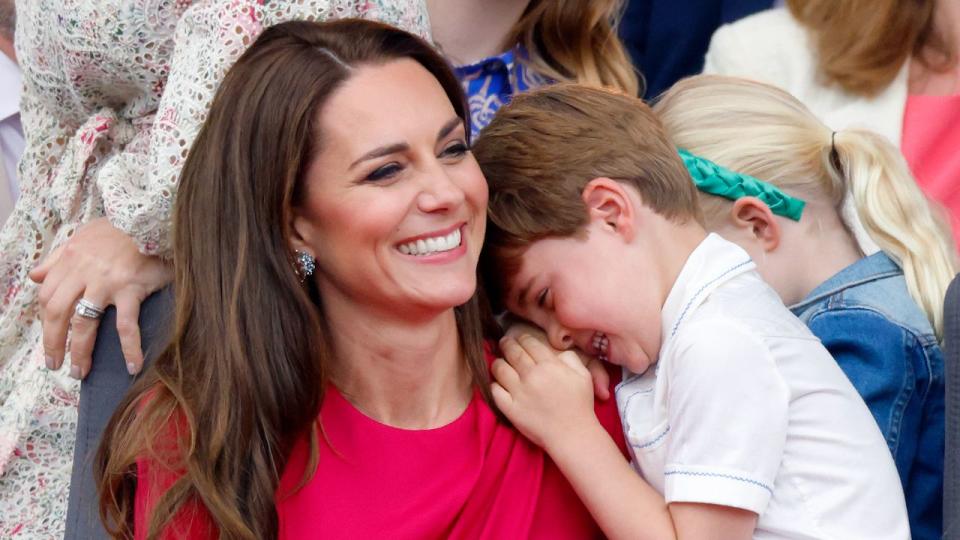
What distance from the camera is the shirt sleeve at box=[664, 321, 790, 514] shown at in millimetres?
1598

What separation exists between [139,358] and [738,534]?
0.91 metres

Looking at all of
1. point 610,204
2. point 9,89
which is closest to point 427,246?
point 610,204

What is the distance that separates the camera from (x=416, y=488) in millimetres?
1734

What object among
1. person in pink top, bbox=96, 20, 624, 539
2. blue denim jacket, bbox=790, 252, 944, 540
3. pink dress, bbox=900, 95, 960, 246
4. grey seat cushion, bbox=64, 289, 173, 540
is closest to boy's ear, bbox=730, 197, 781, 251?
blue denim jacket, bbox=790, 252, 944, 540

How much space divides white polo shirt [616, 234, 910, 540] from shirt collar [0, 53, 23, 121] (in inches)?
66.0

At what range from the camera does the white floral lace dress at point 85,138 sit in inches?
75.5

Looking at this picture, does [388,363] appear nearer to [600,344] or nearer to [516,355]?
[516,355]

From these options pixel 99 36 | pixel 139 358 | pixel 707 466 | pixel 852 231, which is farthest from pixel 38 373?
pixel 852 231

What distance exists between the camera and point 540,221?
1841 millimetres

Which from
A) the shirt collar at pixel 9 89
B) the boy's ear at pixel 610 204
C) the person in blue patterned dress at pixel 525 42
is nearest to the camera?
the boy's ear at pixel 610 204

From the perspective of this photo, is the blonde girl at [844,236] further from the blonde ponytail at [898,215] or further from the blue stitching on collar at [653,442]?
the blue stitching on collar at [653,442]

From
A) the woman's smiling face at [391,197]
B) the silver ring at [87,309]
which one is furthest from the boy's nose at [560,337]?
the silver ring at [87,309]

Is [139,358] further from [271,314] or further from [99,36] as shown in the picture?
[99,36]

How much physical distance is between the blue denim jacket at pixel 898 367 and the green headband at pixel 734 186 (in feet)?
0.49
